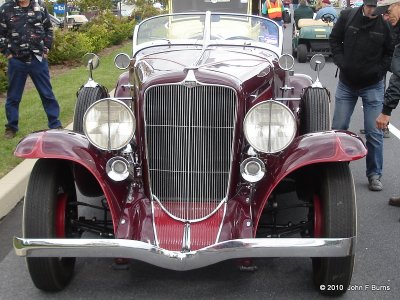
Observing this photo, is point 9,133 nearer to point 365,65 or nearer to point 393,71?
point 365,65

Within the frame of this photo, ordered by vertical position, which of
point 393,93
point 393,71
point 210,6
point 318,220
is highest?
point 393,71

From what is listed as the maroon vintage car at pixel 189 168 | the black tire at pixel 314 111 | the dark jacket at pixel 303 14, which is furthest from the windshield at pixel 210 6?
the maroon vintage car at pixel 189 168

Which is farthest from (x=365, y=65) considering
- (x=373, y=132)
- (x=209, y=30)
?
(x=209, y=30)

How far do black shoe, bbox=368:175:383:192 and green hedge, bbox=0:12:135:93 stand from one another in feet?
19.8

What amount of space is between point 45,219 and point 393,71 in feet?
9.14

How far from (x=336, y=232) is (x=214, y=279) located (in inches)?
33.5

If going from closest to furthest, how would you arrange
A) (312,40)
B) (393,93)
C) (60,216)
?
(60,216) < (393,93) < (312,40)

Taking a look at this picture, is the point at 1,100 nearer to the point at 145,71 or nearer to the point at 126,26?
the point at 145,71

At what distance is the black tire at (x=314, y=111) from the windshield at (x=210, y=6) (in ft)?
33.6

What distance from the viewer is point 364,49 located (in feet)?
16.6

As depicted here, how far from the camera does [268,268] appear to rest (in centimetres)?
379

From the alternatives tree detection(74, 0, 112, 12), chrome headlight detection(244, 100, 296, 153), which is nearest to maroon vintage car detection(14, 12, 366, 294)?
chrome headlight detection(244, 100, 296, 153)

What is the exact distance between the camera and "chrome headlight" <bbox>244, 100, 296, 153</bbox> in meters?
3.30

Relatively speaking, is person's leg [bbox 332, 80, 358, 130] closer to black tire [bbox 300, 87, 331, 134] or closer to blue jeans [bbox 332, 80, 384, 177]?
blue jeans [bbox 332, 80, 384, 177]
